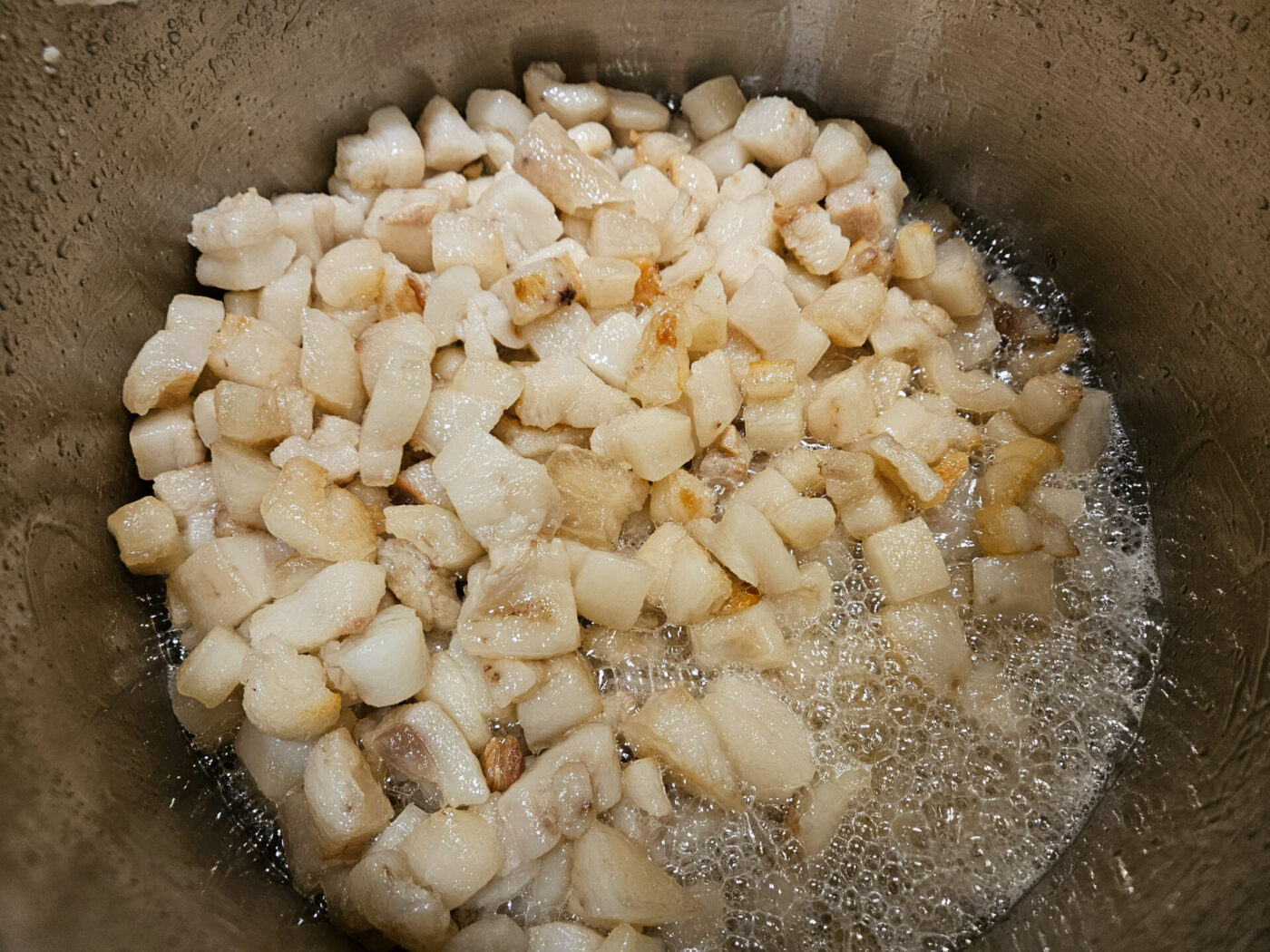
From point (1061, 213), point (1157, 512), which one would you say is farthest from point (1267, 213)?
point (1157, 512)

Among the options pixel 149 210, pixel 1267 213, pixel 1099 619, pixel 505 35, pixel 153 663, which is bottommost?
pixel 153 663

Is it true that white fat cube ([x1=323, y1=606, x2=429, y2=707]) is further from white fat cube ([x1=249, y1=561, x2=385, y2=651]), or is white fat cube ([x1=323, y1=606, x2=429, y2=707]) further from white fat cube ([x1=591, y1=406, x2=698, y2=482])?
white fat cube ([x1=591, y1=406, x2=698, y2=482])

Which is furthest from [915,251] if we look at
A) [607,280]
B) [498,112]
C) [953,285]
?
[498,112]

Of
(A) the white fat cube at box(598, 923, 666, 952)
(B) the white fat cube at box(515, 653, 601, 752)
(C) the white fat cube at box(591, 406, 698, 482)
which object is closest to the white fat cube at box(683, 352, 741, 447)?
(C) the white fat cube at box(591, 406, 698, 482)

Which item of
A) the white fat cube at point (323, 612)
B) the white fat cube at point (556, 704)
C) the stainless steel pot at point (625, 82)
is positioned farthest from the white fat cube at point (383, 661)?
the stainless steel pot at point (625, 82)

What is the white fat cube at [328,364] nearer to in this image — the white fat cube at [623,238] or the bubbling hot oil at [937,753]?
the white fat cube at [623,238]

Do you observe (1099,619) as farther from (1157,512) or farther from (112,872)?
(112,872)
